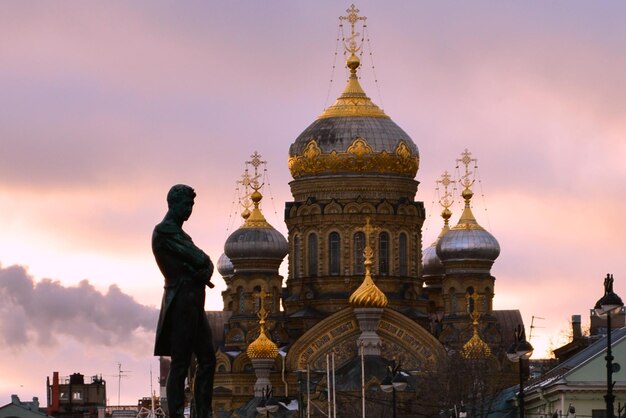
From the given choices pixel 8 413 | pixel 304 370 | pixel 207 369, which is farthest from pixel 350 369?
pixel 207 369

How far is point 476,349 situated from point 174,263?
2816 inches

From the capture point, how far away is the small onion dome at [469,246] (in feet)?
325

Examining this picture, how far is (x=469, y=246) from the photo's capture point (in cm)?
9900

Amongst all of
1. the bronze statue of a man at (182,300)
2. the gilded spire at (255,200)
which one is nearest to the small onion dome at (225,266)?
the gilded spire at (255,200)

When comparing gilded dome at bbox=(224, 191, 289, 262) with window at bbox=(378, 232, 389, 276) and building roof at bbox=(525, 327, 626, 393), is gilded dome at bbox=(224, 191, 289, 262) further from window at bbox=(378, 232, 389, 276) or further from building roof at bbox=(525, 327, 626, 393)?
building roof at bbox=(525, 327, 626, 393)

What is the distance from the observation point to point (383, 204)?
95.9 meters

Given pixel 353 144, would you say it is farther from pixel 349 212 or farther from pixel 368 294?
pixel 368 294

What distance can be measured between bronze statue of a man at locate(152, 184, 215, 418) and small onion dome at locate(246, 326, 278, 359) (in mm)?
73983

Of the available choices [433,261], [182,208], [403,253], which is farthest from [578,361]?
[182,208]

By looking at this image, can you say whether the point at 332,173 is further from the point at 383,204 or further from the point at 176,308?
the point at 176,308

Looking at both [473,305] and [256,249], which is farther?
[256,249]

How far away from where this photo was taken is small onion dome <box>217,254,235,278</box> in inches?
A: 4503

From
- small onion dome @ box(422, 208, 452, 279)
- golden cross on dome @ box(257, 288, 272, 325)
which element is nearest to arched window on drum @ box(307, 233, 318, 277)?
golden cross on dome @ box(257, 288, 272, 325)

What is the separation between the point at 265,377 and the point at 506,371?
936cm
